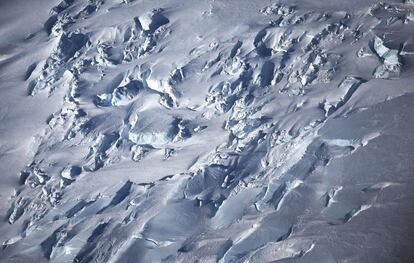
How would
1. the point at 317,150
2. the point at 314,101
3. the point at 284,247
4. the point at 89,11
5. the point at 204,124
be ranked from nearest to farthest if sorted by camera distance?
1. the point at 284,247
2. the point at 317,150
3. the point at 314,101
4. the point at 204,124
5. the point at 89,11

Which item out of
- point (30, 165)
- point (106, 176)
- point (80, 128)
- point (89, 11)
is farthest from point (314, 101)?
point (89, 11)

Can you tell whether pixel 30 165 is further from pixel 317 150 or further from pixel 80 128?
pixel 317 150

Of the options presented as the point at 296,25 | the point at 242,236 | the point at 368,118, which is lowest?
the point at 242,236

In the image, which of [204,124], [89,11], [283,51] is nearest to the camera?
[204,124]

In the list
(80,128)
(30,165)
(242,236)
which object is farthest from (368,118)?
(30,165)

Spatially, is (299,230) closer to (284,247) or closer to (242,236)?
(284,247)

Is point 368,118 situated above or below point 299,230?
above

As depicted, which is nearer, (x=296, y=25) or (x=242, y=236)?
(x=242, y=236)
